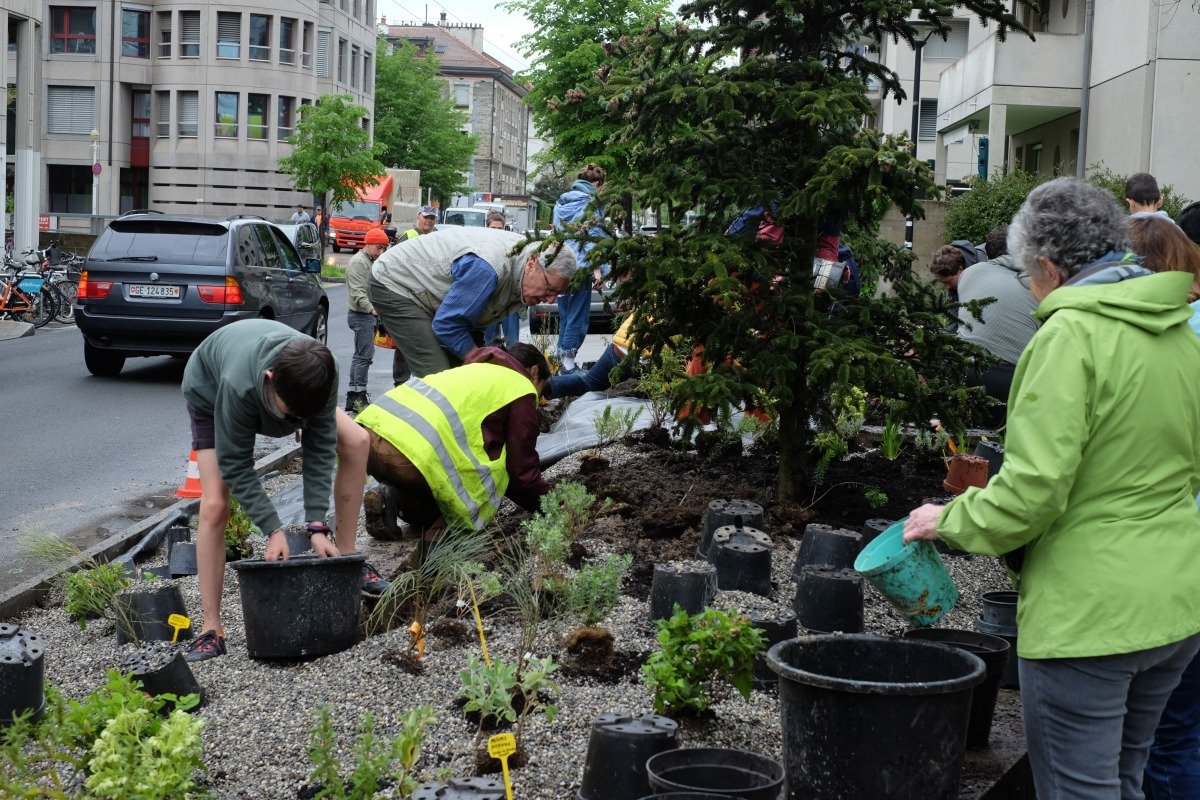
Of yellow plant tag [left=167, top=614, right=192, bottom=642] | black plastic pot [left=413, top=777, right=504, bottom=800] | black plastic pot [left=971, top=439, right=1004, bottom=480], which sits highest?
black plastic pot [left=971, top=439, right=1004, bottom=480]

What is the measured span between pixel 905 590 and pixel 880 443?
457 centimetres

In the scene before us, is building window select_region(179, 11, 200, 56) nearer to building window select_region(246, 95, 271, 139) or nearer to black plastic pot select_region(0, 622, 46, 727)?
building window select_region(246, 95, 271, 139)

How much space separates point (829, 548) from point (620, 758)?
2.23 meters

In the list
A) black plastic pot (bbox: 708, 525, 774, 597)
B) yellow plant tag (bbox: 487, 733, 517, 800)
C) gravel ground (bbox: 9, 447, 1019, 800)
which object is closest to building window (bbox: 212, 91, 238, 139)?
gravel ground (bbox: 9, 447, 1019, 800)

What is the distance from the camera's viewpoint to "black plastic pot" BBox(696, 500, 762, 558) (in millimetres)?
5602

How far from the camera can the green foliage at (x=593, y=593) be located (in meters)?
4.62

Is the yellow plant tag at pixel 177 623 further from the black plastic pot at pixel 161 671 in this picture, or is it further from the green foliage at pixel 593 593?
the green foliage at pixel 593 593

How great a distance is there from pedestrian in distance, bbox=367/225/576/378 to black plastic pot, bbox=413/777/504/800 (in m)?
4.05

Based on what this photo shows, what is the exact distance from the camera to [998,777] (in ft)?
12.4

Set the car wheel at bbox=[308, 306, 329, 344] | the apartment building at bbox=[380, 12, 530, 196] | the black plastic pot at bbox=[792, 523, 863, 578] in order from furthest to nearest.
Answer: the apartment building at bbox=[380, 12, 530, 196]
the car wheel at bbox=[308, 306, 329, 344]
the black plastic pot at bbox=[792, 523, 863, 578]

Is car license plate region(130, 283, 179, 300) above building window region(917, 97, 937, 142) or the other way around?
the other way around

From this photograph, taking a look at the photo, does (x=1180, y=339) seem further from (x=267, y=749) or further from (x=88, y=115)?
(x=88, y=115)

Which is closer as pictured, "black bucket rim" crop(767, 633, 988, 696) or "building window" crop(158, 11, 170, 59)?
"black bucket rim" crop(767, 633, 988, 696)

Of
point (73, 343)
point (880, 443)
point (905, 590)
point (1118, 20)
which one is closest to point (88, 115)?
point (73, 343)
